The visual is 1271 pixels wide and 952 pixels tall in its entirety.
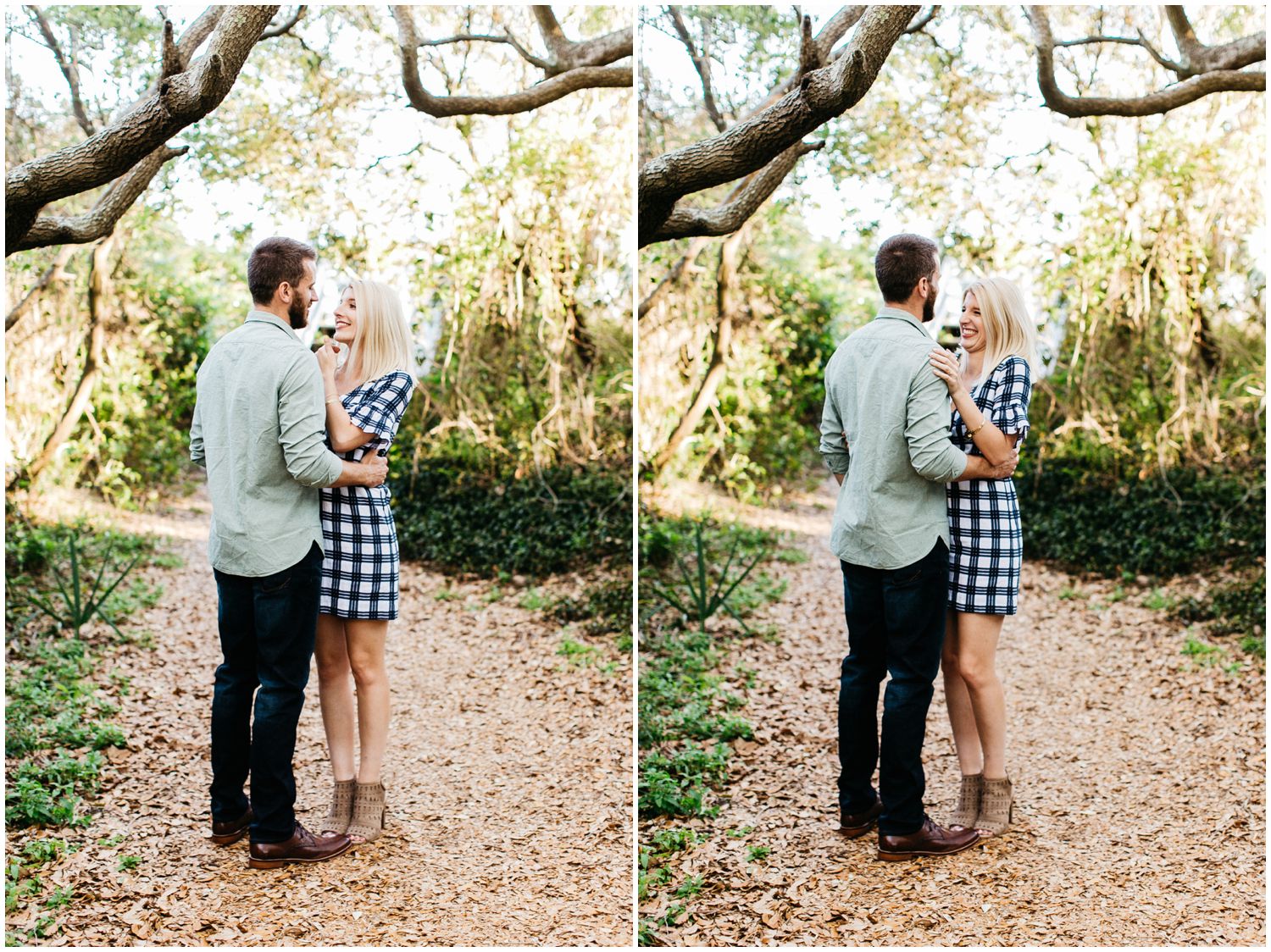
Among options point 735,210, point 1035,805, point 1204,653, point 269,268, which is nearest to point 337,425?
point 269,268

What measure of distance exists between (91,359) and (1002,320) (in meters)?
2.94

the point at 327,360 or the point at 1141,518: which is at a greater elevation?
the point at 327,360

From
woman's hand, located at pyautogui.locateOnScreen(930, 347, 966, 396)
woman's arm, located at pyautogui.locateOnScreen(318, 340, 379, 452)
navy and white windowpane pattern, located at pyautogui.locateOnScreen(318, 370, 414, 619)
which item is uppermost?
woman's hand, located at pyautogui.locateOnScreen(930, 347, 966, 396)

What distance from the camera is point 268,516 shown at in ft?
8.62

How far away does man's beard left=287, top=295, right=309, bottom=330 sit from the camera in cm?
272

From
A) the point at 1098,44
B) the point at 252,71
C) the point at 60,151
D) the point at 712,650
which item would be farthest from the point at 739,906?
the point at 1098,44

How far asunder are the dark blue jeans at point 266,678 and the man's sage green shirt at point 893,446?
135 centimetres

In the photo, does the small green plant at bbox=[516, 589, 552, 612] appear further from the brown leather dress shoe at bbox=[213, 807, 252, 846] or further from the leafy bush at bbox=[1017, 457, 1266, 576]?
the leafy bush at bbox=[1017, 457, 1266, 576]

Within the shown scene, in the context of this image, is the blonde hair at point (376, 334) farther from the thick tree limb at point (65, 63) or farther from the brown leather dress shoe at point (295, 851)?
the thick tree limb at point (65, 63)

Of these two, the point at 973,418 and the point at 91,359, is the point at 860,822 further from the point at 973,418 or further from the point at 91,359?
the point at 91,359

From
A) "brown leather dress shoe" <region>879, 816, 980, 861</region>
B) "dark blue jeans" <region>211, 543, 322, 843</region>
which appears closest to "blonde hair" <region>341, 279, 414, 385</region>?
"dark blue jeans" <region>211, 543, 322, 843</region>

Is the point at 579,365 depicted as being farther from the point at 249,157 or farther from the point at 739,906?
the point at 739,906

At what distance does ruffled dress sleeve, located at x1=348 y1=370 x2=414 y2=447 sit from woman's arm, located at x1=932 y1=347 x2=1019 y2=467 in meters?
1.29

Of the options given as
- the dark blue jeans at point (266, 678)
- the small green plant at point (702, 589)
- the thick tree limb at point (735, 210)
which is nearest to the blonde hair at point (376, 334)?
the dark blue jeans at point (266, 678)
